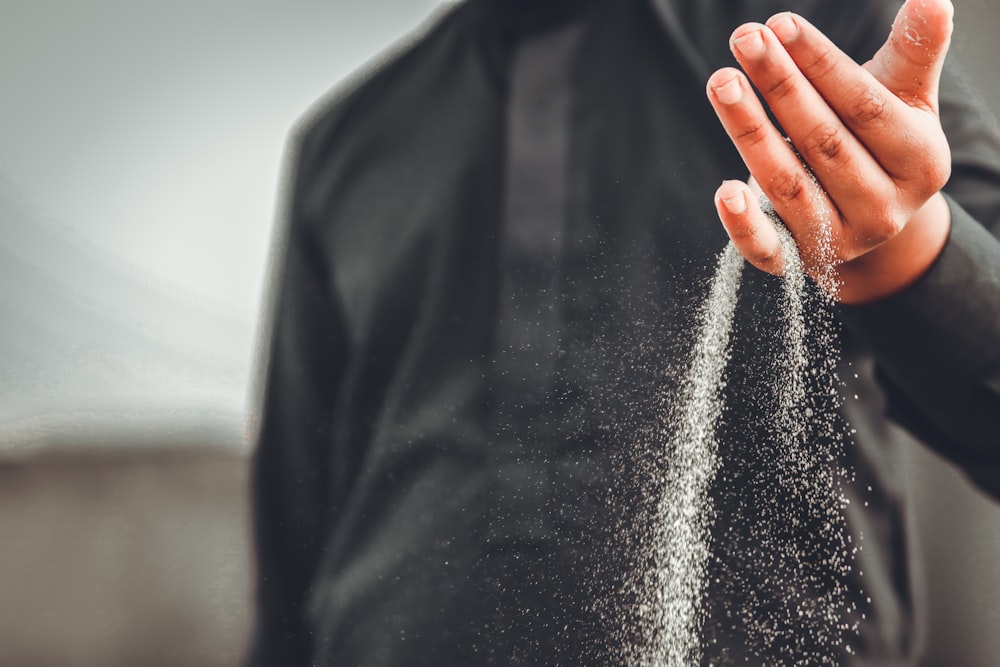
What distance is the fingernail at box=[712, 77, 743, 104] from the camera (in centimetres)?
22

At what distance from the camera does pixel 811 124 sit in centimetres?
23

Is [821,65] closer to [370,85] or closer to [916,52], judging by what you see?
[916,52]

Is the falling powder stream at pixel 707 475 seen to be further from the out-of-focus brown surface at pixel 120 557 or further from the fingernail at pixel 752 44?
the out-of-focus brown surface at pixel 120 557

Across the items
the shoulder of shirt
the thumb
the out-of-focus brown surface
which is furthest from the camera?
the out-of-focus brown surface

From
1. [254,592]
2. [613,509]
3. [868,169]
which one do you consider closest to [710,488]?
[613,509]

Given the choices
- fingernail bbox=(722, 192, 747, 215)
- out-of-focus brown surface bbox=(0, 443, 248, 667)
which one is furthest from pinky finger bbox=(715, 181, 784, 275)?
Answer: out-of-focus brown surface bbox=(0, 443, 248, 667)

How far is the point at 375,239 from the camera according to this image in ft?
1.37

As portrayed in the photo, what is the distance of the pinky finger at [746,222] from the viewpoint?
0.23 metres

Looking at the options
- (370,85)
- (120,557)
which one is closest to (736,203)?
(370,85)

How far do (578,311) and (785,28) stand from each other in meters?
0.16

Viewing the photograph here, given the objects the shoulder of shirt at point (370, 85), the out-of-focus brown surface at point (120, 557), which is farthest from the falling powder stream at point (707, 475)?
the out-of-focus brown surface at point (120, 557)

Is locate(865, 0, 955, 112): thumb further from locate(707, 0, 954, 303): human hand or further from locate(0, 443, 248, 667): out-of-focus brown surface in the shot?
locate(0, 443, 248, 667): out-of-focus brown surface

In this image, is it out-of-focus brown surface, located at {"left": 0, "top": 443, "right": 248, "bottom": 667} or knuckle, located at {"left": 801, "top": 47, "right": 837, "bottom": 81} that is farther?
out-of-focus brown surface, located at {"left": 0, "top": 443, "right": 248, "bottom": 667}

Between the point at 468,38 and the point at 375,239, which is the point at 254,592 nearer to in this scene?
the point at 375,239
